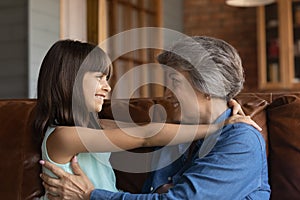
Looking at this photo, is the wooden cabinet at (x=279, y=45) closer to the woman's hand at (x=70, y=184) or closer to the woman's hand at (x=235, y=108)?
the woman's hand at (x=235, y=108)

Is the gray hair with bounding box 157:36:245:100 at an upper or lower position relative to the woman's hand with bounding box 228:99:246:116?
upper

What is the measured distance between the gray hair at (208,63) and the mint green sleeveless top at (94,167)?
42cm

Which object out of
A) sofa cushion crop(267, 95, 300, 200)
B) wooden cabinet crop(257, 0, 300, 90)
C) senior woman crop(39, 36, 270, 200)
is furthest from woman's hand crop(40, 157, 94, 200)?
wooden cabinet crop(257, 0, 300, 90)

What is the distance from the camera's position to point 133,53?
5527 millimetres

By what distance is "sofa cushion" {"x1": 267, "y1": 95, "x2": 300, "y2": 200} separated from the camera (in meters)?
1.79

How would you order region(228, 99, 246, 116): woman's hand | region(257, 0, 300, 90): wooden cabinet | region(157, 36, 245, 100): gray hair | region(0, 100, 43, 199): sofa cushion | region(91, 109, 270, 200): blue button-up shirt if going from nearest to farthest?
1. region(91, 109, 270, 200): blue button-up shirt
2. region(157, 36, 245, 100): gray hair
3. region(228, 99, 246, 116): woman's hand
4. region(0, 100, 43, 199): sofa cushion
5. region(257, 0, 300, 90): wooden cabinet

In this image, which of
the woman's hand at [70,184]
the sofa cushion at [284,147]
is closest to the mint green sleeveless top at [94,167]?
the woman's hand at [70,184]

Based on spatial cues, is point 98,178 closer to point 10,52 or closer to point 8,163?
point 8,163

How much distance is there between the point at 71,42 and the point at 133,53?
3.70 m

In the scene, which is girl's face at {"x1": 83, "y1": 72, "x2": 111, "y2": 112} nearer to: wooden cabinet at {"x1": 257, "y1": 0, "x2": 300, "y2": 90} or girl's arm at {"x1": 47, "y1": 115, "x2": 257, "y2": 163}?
girl's arm at {"x1": 47, "y1": 115, "x2": 257, "y2": 163}

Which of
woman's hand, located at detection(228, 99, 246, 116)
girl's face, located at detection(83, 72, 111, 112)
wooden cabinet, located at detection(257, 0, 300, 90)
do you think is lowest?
woman's hand, located at detection(228, 99, 246, 116)

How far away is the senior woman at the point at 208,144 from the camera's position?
1.55m

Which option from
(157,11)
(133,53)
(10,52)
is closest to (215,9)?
(157,11)

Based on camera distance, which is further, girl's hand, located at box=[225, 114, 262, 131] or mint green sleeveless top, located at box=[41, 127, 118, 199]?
mint green sleeveless top, located at box=[41, 127, 118, 199]
